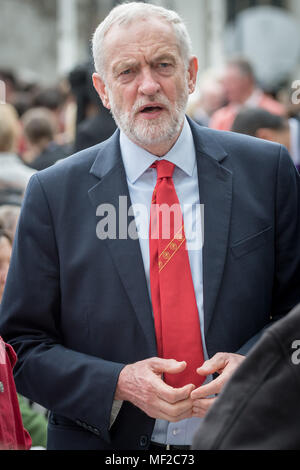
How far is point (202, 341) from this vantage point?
7.77ft

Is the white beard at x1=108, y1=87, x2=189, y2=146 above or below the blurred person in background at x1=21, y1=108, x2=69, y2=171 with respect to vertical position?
above

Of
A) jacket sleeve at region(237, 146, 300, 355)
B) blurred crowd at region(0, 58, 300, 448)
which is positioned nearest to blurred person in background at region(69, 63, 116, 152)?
blurred crowd at region(0, 58, 300, 448)

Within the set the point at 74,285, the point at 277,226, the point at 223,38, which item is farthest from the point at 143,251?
the point at 223,38

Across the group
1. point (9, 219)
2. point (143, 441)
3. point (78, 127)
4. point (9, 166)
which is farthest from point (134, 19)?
point (9, 166)

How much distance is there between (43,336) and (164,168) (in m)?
0.64

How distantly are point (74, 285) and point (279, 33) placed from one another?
11117 mm

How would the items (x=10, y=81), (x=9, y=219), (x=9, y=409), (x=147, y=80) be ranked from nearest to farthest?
(x=9, y=409)
(x=147, y=80)
(x=9, y=219)
(x=10, y=81)

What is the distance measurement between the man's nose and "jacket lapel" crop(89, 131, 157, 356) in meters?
0.23

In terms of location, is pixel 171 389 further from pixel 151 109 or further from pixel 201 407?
pixel 151 109

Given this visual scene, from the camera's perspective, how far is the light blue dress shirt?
93.4 inches

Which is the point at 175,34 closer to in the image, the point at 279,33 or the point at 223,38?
the point at 279,33

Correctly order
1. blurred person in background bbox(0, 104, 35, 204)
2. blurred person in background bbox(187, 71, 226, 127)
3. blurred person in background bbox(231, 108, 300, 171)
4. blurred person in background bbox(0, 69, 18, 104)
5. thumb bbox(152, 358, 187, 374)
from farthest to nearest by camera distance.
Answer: blurred person in background bbox(0, 69, 18, 104) < blurred person in background bbox(187, 71, 226, 127) < blurred person in background bbox(0, 104, 35, 204) < blurred person in background bbox(231, 108, 300, 171) < thumb bbox(152, 358, 187, 374)

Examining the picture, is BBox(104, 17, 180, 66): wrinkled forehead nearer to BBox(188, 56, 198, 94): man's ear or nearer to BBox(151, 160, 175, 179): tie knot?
BBox(188, 56, 198, 94): man's ear

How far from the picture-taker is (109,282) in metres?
2.40
